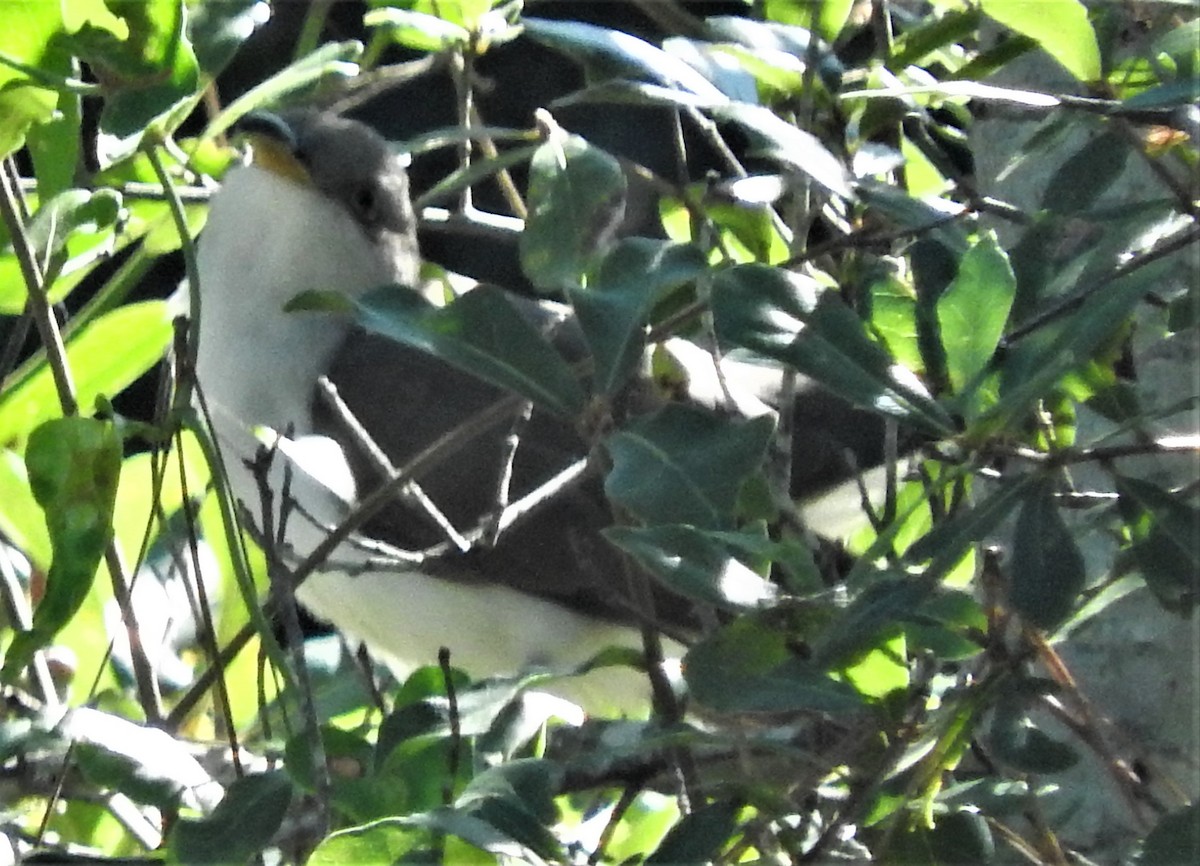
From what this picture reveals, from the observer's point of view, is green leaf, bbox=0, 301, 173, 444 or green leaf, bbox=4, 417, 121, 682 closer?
green leaf, bbox=4, 417, 121, 682

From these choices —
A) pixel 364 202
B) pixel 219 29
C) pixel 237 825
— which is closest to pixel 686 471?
pixel 237 825

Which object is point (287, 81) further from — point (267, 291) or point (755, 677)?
point (267, 291)

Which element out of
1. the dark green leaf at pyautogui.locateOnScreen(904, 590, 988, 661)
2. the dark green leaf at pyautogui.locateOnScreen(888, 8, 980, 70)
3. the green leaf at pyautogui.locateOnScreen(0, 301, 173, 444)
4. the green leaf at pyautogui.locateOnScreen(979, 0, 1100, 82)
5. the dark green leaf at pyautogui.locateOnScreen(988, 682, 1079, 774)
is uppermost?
the green leaf at pyautogui.locateOnScreen(979, 0, 1100, 82)

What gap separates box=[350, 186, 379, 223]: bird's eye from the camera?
196cm

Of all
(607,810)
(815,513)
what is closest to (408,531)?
(815,513)

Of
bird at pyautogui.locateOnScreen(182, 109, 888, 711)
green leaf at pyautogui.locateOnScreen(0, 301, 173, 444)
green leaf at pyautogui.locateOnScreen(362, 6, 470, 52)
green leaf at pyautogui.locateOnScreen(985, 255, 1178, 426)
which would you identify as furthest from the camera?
bird at pyautogui.locateOnScreen(182, 109, 888, 711)

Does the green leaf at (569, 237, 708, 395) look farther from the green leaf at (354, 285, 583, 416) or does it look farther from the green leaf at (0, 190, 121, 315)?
the green leaf at (0, 190, 121, 315)

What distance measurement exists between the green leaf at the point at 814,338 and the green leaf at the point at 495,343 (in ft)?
0.24

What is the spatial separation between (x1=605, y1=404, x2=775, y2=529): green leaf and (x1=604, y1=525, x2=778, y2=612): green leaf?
0.01 metres

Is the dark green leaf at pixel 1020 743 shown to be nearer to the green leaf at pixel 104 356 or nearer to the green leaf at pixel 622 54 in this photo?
the green leaf at pixel 622 54

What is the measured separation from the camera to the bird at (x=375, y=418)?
5.50 ft

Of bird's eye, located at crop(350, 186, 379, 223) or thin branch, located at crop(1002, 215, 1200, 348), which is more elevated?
thin branch, located at crop(1002, 215, 1200, 348)

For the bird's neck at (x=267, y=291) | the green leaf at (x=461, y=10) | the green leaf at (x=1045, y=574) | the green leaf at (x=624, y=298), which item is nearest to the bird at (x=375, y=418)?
the bird's neck at (x=267, y=291)

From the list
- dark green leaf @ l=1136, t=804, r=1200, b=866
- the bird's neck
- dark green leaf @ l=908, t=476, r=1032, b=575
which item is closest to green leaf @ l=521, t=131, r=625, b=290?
dark green leaf @ l=908, t=476, r=1032, b=575
